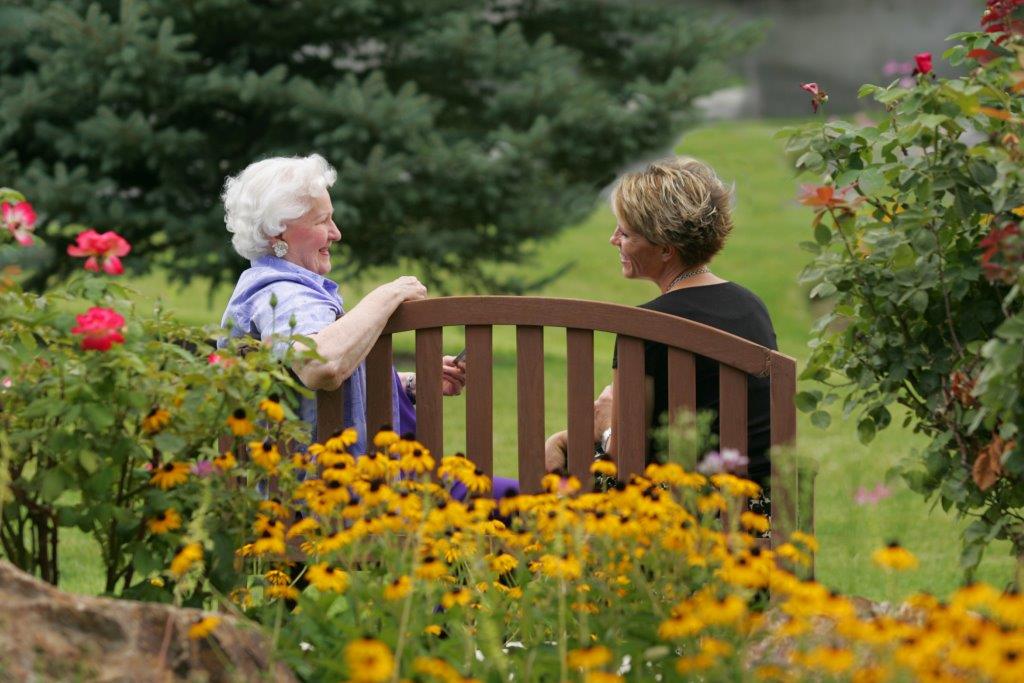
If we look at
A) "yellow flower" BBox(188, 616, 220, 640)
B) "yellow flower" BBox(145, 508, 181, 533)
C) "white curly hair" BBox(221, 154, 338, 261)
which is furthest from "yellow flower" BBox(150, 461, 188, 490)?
"white curly hair" BBox(221, 154, 338, 261)

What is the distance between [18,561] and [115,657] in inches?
35.2

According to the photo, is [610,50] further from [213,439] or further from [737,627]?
[737,627]

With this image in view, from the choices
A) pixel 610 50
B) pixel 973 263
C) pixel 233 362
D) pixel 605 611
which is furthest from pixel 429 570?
pixel 610 50

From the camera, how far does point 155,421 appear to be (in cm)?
283

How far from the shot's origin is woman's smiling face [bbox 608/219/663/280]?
3.63 m

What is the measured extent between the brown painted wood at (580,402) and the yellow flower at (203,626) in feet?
3.61

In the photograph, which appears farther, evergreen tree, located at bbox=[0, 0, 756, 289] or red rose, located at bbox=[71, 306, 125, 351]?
evergreen tree, located at bbox=[0, 0, 756, 289]

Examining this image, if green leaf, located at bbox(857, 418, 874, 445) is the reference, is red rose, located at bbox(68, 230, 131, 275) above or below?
above

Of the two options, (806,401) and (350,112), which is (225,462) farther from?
(350,112)

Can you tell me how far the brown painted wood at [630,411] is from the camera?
321cm

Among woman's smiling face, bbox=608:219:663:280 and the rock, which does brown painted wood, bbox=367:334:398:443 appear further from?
the rock

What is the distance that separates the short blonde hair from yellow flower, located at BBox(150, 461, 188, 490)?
1.35 meters

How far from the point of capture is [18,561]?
3139 mm

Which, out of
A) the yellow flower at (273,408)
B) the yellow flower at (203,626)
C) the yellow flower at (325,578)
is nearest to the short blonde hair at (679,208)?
the yellow flower at (273,408)
